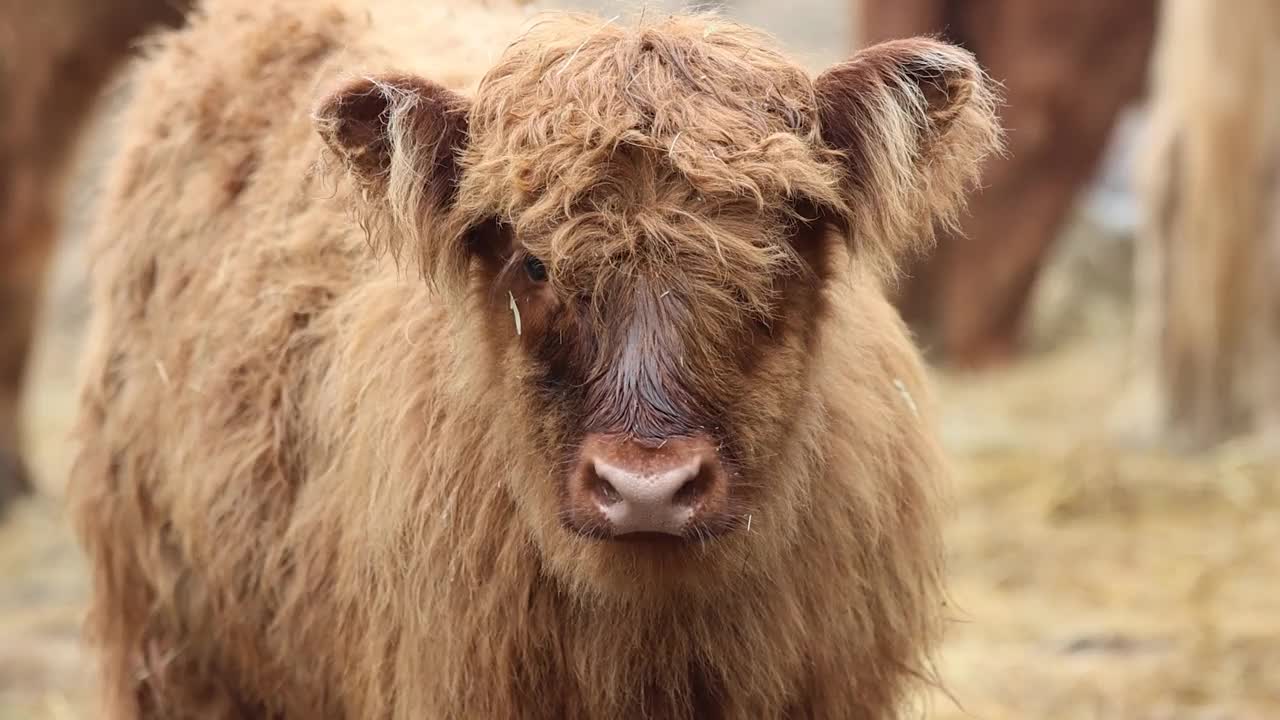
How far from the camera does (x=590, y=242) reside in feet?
10.2

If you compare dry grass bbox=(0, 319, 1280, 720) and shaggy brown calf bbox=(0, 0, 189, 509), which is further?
shaggy brown calf bbox=(0, 0, 189, 509)

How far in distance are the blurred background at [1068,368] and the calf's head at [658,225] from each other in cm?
113

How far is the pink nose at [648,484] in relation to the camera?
293 cm

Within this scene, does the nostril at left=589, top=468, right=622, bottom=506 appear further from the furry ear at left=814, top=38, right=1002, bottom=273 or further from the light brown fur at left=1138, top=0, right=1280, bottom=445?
the light brown fur at left=1138, top=0, right=1280, bottom=445

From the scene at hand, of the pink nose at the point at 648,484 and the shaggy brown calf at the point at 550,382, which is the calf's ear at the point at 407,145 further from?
the pink nose at the point at 648,484

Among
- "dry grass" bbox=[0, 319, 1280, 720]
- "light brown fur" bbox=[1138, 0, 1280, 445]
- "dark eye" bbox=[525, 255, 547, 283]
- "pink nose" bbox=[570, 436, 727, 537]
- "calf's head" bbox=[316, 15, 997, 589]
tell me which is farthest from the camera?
"light brown fur" bbox=[1138, 0, 1280, 445]

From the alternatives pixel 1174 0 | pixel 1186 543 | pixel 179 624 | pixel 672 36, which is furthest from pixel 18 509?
pixel 672 36

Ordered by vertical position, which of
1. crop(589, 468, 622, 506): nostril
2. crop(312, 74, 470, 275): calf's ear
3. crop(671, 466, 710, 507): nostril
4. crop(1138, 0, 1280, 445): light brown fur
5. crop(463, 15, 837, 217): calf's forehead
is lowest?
crop(1138, 0, 1280, 445): light brown fur

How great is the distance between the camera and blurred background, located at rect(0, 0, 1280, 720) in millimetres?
6500

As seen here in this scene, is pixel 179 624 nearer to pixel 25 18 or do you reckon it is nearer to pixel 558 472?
pixel 558 472

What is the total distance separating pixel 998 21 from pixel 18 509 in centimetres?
660

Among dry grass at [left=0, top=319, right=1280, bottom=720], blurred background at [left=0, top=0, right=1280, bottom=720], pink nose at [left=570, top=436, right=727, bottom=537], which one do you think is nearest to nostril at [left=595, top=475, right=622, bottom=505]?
pink nose at [left=570, top=436, right=727, bottom=537]

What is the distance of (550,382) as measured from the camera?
10.7ft

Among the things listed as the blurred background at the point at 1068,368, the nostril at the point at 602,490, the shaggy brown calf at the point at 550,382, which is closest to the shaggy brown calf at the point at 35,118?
the blurred background at the point at 1068,368
